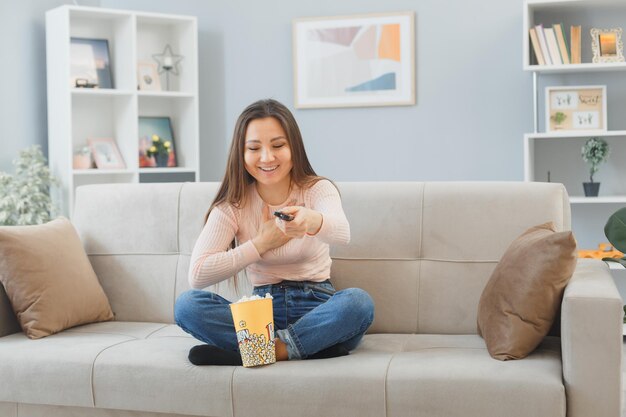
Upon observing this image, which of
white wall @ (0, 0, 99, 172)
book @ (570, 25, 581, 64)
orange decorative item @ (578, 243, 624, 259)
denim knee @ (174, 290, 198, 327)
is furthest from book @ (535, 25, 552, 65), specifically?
white wall @ (0, 0, 99, 172)

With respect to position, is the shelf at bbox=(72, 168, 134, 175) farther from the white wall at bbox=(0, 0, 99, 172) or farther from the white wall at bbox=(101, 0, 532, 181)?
the white wall at bbox=(101, 0, 532, 181)

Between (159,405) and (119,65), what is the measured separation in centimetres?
299

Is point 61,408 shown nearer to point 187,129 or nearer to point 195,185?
point 195,185

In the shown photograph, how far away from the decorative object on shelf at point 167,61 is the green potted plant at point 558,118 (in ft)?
7.04

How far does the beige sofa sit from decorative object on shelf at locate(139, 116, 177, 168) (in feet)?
6.37

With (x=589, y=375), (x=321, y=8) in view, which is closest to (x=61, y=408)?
(x=589, y=375)

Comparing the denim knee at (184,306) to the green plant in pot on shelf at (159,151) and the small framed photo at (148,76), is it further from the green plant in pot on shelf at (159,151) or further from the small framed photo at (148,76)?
the small framed photo at (148,76)

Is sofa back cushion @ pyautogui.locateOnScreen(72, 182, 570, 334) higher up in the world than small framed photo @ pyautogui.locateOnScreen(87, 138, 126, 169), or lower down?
lower down

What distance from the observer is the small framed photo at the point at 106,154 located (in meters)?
4.79

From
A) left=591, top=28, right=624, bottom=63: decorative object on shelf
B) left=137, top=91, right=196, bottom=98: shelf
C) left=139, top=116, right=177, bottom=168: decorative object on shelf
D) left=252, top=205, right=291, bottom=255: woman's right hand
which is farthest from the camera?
left=139, top=116, right=177, bottom=168: decorative object on shelf

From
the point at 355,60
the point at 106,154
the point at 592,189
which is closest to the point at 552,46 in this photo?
the point at 592,189

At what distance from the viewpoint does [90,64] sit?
4773mm

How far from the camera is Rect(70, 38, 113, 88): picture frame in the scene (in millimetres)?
4699

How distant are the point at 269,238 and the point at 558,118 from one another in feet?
7.84
